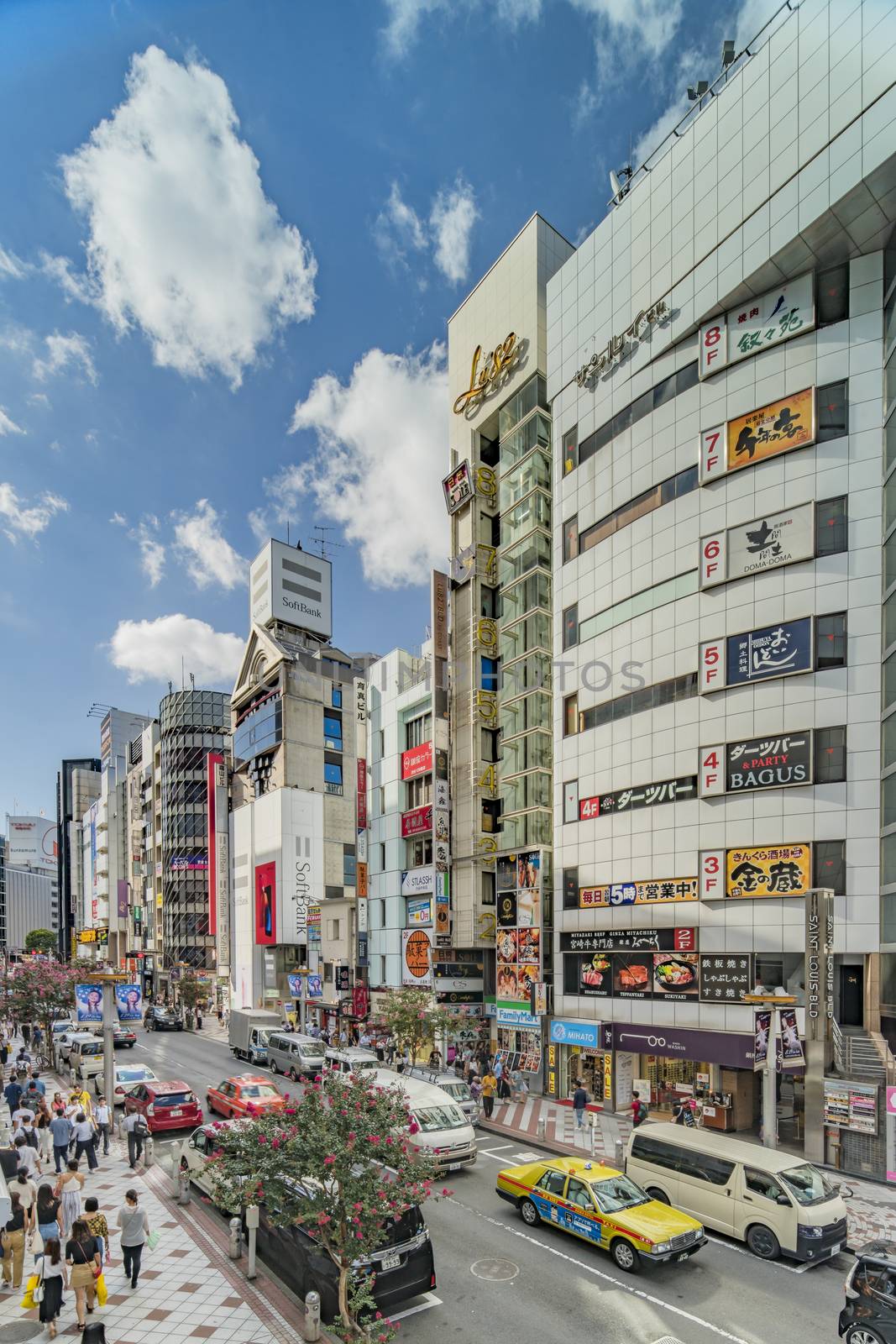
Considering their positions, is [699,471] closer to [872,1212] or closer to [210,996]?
[872,1212]

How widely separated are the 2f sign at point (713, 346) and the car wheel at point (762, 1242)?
86.6 ft

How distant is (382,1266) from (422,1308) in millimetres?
1758

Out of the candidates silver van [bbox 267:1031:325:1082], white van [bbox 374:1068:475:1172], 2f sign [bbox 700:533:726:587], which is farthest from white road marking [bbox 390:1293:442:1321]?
2f sign [bbox 700:533:726:587]

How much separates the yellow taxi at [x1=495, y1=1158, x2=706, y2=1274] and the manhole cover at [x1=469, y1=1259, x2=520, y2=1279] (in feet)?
5.07

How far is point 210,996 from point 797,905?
67.7 meters

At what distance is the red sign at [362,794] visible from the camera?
51.4 m

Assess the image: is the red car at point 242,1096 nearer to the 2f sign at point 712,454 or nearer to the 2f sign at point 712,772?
the 2f sign at point 712,772

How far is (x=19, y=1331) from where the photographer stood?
12.0m

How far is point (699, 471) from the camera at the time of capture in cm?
2939

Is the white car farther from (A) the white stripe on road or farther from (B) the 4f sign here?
(B) the 4f sign

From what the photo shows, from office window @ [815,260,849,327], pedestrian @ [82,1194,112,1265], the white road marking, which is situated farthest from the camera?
office window @ [815,260,849,327]

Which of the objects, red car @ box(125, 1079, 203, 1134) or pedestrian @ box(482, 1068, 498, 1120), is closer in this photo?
red car @ box(125, 1079, 203, 1134)

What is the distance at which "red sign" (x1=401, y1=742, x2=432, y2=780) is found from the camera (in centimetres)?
4459

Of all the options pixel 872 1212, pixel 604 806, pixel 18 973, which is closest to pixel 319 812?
pixel 18 973
